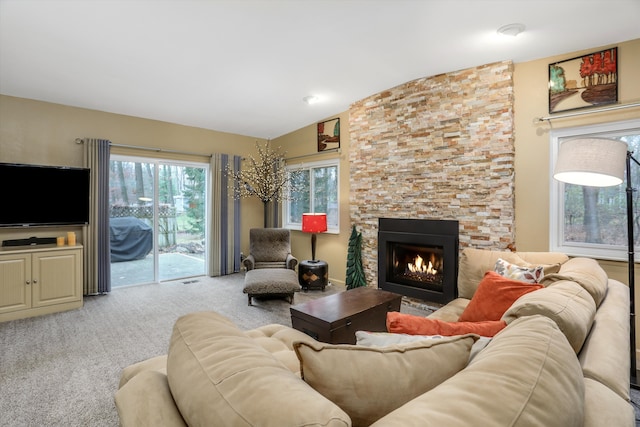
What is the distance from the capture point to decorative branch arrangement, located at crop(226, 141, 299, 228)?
18.9 feet

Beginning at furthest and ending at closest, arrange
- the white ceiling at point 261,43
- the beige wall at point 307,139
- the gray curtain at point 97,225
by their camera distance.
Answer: the gray curtain at point 97,225, the beige wall at point 307,139, the white ceiling at point 261,43

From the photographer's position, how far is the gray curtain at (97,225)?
171 inches

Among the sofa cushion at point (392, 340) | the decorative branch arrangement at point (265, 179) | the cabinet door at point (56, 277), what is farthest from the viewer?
the decorative branch arrangement at point (265, 179)

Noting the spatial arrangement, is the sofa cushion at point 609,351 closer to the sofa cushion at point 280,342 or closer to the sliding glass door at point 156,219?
the sofa cushion at point 280,342

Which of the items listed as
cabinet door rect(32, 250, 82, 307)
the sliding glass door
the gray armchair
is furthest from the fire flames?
cabinet door rect(32, 250, 82, 307)

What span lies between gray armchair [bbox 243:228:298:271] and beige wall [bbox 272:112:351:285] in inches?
25.2

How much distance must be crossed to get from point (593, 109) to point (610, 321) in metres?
2.52

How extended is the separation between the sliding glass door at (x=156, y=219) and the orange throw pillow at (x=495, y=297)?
4.75 metres

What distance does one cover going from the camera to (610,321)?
4.63 feet

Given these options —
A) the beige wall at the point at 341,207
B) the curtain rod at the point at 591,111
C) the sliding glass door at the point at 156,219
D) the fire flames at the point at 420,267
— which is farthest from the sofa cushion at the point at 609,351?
the sliding glass door at the point at 156,219

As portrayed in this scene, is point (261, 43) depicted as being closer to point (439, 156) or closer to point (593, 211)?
point (439, 156)

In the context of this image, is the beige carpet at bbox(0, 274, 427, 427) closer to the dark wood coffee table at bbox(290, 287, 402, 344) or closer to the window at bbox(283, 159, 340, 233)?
the dark wood coffee table at bbox(290, 287, 402, 344)

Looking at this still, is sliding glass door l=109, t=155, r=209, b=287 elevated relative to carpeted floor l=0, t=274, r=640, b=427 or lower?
elevated

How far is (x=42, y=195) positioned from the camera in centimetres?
396
